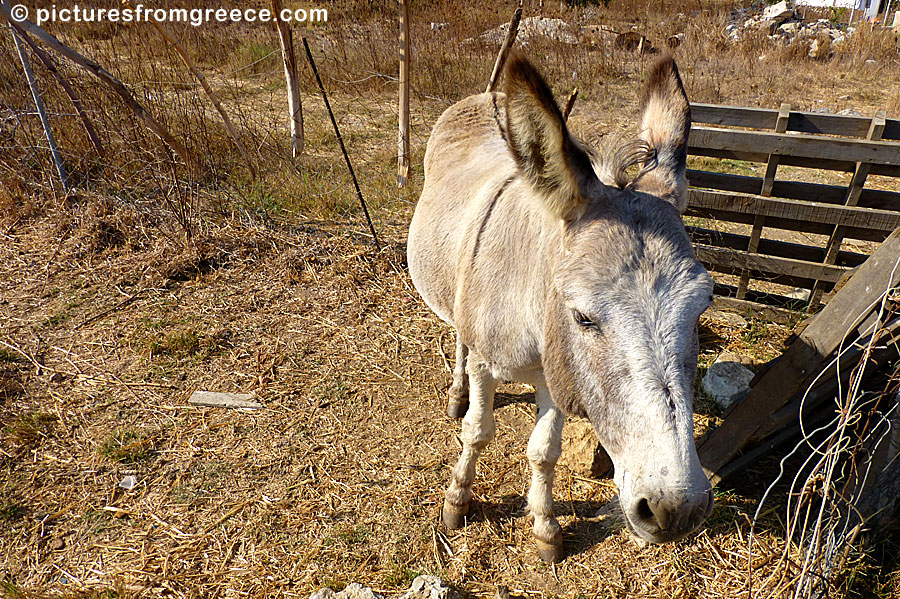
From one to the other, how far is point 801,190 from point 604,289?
3477mm

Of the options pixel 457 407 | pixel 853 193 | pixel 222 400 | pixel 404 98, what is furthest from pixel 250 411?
pixel 853 193

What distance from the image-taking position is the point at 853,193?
3.76 metres

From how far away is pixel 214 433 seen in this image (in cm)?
335

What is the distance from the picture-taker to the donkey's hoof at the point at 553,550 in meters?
2.61

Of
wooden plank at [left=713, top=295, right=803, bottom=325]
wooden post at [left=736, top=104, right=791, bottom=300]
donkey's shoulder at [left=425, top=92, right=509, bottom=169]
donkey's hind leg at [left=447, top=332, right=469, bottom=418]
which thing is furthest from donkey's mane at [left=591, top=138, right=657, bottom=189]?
wooden plank at [left=713, top=295, right=803, bottom=325]

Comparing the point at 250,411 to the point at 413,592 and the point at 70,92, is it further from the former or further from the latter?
the point at 70,92

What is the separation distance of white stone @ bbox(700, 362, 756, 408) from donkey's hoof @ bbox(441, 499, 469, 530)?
1847 millimetres

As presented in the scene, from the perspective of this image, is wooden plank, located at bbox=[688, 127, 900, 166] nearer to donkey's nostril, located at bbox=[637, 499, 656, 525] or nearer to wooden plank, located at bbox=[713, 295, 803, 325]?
wooden plank, located at bbox=[713, 295, 803, 325]

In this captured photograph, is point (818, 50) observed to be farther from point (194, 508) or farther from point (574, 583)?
point (194, 508)

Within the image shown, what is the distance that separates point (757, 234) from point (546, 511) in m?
2.91

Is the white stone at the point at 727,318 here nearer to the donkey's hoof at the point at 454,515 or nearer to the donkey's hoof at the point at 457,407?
the donkey's hoof at the point at 457,407

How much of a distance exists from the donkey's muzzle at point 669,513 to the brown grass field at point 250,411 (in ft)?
2.64

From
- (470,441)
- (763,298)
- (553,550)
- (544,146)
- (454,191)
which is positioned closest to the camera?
(544,146)

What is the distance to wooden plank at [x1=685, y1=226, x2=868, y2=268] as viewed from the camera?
400 centimetres
